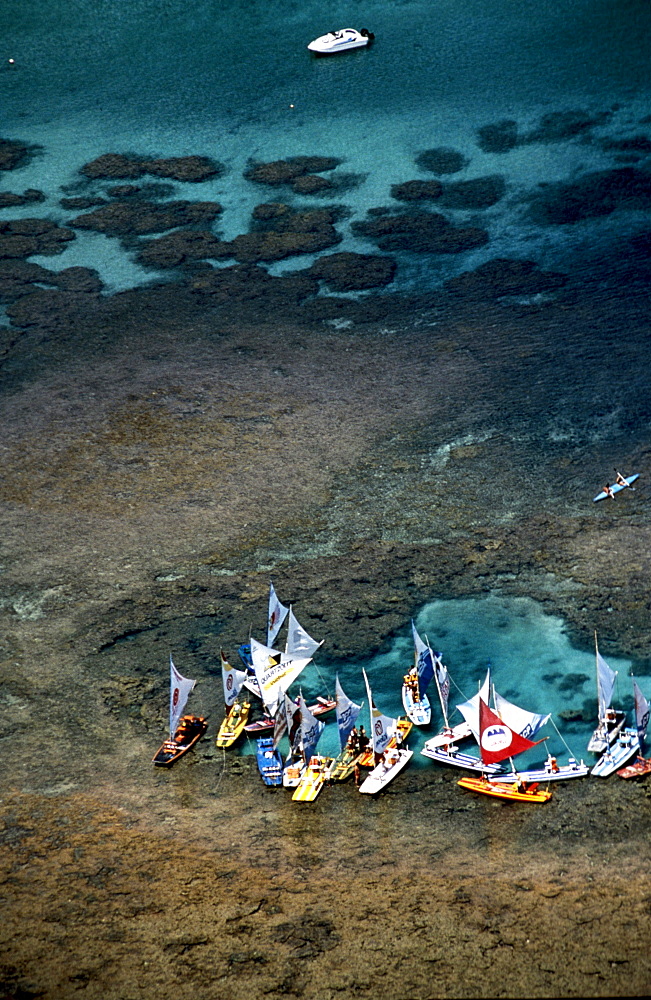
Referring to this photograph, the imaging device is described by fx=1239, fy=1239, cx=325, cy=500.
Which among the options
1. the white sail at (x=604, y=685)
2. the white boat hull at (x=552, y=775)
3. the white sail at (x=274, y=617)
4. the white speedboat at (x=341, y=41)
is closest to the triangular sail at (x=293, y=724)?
the white sail at (x=274, y=617)

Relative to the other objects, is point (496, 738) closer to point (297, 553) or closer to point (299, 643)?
point (299, 643)

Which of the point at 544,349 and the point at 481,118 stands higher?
the point at 481,118

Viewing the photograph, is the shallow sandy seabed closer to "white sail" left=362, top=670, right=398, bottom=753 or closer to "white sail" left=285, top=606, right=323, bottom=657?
"white sail" left=362, top=670, right=398, bottom=753

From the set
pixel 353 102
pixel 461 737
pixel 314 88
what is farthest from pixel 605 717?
pixel 314 88

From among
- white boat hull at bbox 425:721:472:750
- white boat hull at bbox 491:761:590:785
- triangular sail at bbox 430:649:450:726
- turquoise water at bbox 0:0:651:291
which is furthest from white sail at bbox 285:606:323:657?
turquoise water at bbox 0:0:651:291

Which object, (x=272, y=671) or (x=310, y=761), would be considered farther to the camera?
(x=272, y=671)

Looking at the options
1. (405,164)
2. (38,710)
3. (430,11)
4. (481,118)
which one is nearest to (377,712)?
(38,710)

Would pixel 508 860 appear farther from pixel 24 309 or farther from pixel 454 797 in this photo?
pixel 24 309
